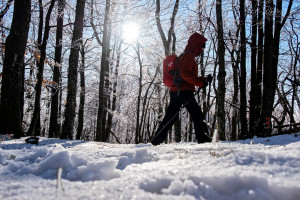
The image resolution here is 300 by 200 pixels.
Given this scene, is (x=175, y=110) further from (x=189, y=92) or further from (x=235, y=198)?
(x=235, y=198)

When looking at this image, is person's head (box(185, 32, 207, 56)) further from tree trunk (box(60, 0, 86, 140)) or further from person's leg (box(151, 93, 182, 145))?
tree trunk (box(60, 0, 86, 140))

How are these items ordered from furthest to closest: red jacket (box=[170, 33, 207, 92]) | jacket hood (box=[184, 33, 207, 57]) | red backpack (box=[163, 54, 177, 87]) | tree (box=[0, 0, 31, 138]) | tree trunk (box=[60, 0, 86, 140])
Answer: tree trunk (box=[60, 0, 86, 140]) < tree (box=[0, 0, 31, 138]) < jacket hood (box=[184, 33, 207, 57]) < red backpack (box=[163, 54, 177, 87]) < red jacket (box=[170, 33, 207, 92])

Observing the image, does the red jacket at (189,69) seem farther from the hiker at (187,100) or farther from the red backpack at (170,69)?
the red backpack at (170,69)

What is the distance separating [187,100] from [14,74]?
3.85 meters

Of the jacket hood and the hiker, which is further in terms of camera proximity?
the jacket hood

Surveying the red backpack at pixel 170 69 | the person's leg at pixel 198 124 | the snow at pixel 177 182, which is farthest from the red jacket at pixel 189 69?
the snow at pixel 177 182

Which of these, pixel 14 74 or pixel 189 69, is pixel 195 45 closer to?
pixel 189 69

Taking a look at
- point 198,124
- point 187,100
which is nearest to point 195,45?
point 187,100

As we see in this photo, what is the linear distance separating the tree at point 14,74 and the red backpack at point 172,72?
3339 mm

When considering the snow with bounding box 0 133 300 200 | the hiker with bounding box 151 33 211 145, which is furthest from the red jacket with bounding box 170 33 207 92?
the snow with bounding box 0 133 300 200

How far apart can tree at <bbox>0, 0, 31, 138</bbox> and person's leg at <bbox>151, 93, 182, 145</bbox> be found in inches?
125

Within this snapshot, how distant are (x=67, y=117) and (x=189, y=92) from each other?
457cm

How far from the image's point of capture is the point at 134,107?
19766mm

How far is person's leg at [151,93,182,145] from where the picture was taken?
3.84m
